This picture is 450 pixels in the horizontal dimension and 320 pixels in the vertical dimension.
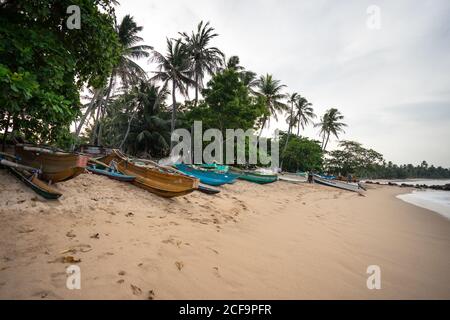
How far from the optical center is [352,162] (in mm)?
51000

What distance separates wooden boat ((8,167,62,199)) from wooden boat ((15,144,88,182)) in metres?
0.37

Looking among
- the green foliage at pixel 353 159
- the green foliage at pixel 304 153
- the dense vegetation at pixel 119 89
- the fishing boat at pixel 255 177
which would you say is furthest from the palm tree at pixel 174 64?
the green foliage at pixel 353 159

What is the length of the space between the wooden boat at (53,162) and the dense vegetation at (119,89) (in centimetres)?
37

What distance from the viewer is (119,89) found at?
29531 millimetres

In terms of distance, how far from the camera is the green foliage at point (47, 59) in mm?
3712

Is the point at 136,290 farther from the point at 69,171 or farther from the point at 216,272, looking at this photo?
the point at 69,171

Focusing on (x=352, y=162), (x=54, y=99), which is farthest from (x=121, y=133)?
(x=352, y=162)

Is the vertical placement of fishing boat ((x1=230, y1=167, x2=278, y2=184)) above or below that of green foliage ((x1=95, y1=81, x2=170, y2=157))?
below

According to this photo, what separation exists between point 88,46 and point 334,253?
6784 millimetres

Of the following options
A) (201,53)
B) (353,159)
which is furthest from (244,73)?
(353,159)

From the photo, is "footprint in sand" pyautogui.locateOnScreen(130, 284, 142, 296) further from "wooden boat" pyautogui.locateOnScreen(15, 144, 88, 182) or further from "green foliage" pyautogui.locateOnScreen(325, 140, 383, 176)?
"green foliage" pyautogui.locateOnScreen(325, 140, 383, 176)

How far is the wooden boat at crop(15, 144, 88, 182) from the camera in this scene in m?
5.75

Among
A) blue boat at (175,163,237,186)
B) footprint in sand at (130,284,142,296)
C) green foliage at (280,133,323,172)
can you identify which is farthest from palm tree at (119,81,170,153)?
footprint in sand at (130,284,142,296)
